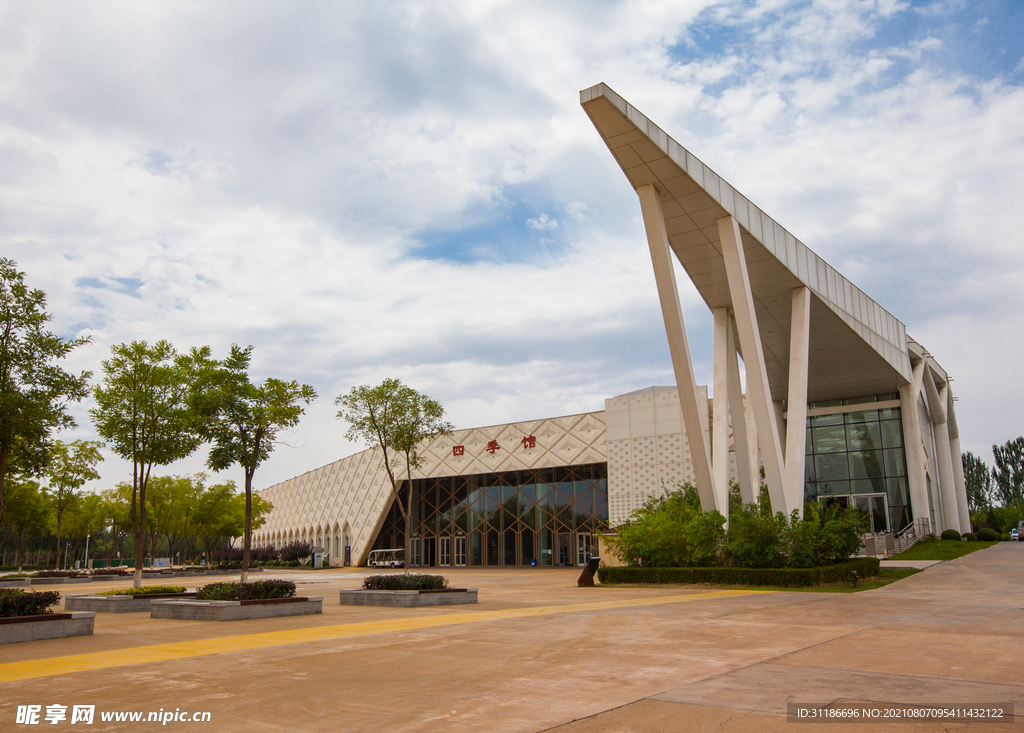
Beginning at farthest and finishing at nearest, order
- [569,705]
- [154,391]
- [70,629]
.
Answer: [154,391] → [70,629] → [569,705]

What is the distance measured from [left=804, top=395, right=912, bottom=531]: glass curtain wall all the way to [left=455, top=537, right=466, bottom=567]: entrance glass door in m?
24.1

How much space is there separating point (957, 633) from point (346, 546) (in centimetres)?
5514

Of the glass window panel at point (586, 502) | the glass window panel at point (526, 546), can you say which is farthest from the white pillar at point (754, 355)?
the glass window panel at point (526, 546)

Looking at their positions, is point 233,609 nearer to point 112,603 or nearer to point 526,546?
point 112,603

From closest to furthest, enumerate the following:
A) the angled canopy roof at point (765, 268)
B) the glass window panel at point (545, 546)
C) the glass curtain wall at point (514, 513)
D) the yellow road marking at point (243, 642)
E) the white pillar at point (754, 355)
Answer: the yellow road marking at point (243, 642) < the angled canopy roof at point (765, 268) < the white pillar at point (754, 355) < the glass curtain wall at point (514, 513) < the glass window panel at point (545, 546)

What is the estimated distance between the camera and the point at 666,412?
141 ft

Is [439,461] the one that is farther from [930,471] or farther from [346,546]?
[930,471]

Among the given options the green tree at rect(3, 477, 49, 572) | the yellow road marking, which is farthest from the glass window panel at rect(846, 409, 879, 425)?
the green tree at rect(3, 477, 49, 572)

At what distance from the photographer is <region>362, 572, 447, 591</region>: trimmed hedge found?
1775 cm

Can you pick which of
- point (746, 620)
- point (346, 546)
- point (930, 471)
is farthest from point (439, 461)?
point (746, 620)

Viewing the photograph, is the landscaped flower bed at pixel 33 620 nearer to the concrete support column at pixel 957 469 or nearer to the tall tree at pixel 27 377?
the tall tree at pixel 27 377

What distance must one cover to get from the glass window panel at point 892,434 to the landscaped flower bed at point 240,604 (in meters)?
35.8

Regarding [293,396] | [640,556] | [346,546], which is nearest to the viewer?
[293,396]

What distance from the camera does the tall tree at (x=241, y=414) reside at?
17672 millimetres
